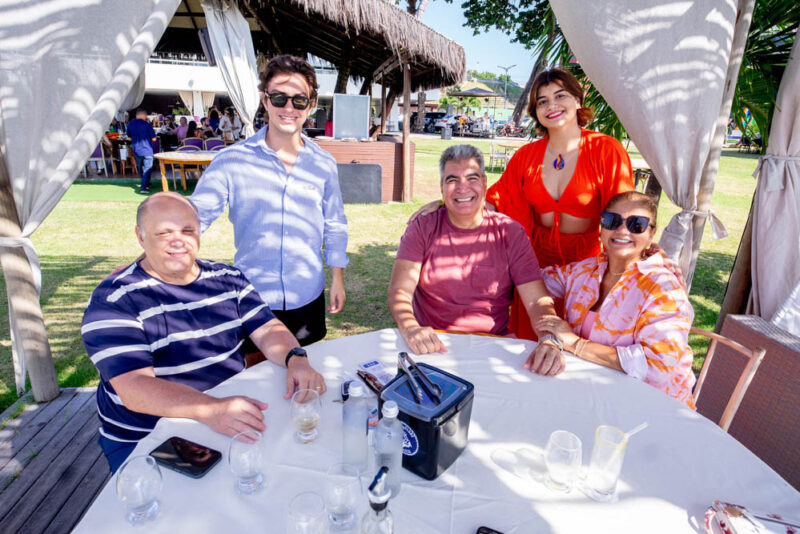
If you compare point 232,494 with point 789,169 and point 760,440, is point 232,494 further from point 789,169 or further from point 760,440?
point 789,169

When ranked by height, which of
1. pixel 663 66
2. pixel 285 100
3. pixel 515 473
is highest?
pixel 663 66

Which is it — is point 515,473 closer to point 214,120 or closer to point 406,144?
point 406,144

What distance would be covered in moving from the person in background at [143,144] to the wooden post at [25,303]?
7538 millimetres

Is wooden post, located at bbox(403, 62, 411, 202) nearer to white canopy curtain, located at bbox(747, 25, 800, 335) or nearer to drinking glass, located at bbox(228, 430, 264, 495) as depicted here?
white canopy curtain, located at bbox(747, 25, 800, 335)

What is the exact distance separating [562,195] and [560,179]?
0.33 ft

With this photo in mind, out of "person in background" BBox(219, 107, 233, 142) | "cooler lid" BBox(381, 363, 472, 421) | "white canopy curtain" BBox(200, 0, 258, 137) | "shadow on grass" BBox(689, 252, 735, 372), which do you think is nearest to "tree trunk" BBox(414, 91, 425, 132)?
"person in background" BBox(219, 107, 233, 142)

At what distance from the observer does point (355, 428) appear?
116cm

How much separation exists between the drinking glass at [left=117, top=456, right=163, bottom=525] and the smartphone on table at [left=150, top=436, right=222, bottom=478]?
9 centimetres

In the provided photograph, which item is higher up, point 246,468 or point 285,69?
point 285,69

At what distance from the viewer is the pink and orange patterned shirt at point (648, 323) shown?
67.3 inches

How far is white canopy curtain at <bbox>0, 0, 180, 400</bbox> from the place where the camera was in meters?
2.11

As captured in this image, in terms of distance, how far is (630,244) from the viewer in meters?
1.98

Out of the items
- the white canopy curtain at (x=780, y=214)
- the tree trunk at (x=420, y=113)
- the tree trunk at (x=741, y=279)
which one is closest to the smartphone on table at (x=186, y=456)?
the white canopy curtain at (x=780, y=214)

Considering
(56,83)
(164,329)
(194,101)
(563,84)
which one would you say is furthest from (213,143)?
(194,101)
